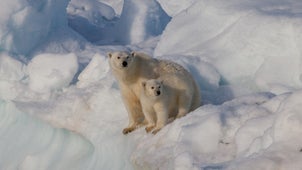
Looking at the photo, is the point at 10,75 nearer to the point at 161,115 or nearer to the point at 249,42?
the point at 249,42

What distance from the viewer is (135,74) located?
4.56m

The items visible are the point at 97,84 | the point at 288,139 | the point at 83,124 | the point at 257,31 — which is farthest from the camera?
the point at 257,31

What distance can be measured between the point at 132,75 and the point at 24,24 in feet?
11.7

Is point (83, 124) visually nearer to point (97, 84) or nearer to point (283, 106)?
point (97, 84)

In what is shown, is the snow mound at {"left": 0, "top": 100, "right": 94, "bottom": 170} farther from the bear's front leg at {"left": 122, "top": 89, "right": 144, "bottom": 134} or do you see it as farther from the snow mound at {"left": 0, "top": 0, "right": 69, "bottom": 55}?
the snow mound at {"left": 0, "top": 0, "right": 69, "bottom": 55}

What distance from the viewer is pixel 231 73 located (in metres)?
5.79

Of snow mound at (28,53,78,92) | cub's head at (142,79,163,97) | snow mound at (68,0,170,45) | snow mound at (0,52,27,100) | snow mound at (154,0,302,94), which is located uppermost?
cub's head at (142,79,163,97)

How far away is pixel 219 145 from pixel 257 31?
287 cm

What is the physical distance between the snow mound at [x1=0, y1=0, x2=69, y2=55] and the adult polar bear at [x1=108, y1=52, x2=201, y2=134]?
3.25 metres

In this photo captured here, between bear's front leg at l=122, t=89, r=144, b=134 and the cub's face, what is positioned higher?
the cub's face

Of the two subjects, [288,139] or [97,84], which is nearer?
[288,139]

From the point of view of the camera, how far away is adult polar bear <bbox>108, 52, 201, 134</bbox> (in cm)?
448

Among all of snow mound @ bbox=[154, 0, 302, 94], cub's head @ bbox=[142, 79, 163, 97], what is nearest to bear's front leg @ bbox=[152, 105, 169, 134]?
cub's head @ bbox=[142, 79, 163, 97]

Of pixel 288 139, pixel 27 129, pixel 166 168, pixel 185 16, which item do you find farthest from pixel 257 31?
pixel 288 139
